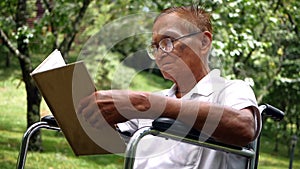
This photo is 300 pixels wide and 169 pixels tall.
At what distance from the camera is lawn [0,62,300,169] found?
229 inches

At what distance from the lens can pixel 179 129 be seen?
163 cm

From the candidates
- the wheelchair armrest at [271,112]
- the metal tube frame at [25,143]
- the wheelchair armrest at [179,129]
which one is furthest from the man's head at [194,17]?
the metal tube frame at [25,143]

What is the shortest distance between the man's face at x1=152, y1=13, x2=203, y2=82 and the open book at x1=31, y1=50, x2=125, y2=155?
306 millimetres

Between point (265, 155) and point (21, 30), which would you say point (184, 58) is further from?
point (265, 155)

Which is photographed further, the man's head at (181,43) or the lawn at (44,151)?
the lawn at (44,151)

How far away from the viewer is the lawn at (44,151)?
5.81 m

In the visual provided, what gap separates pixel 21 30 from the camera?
554 centimetres

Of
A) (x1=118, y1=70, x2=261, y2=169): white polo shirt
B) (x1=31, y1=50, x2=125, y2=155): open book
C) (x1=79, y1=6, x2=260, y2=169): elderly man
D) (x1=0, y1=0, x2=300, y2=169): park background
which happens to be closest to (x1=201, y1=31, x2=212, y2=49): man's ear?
(x1=79, y1=6, x2=260, y2=169): elderly man

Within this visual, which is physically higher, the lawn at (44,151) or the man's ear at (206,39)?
the man's ear at (206,39)

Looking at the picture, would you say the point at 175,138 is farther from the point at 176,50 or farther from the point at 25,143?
the point at 25,143

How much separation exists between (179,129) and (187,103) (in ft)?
0.33

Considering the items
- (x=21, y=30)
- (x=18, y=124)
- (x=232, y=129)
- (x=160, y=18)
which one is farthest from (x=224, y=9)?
(x=18, y=124)

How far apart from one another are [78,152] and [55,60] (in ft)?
1.30

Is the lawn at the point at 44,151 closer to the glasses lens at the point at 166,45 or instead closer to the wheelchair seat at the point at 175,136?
the glasses lens at the point at 166,45
